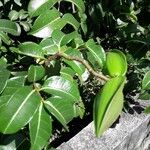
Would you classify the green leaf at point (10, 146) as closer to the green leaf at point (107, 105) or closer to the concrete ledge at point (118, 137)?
the green leaf at point (107, 105)

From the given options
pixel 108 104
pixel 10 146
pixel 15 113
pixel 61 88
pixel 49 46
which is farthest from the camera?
pixel 10 146

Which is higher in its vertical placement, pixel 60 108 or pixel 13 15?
pixel 60 108

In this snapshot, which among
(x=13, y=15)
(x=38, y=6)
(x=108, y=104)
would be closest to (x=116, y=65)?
(x=108, y=104)

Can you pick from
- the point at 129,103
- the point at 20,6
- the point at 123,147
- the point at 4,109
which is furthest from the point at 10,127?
the point at 129,103

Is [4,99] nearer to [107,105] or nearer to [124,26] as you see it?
[107,105]

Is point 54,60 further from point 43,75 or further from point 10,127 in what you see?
point 10,127

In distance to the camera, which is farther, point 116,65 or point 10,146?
point 10,146

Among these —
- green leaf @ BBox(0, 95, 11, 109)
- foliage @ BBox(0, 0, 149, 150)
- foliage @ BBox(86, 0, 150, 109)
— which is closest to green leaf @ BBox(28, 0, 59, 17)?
foliage @ BBox(0, 0, 149, 150)

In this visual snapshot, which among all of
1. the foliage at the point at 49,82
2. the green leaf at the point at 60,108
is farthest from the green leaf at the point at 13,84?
the green leaf at the point at 60,108
